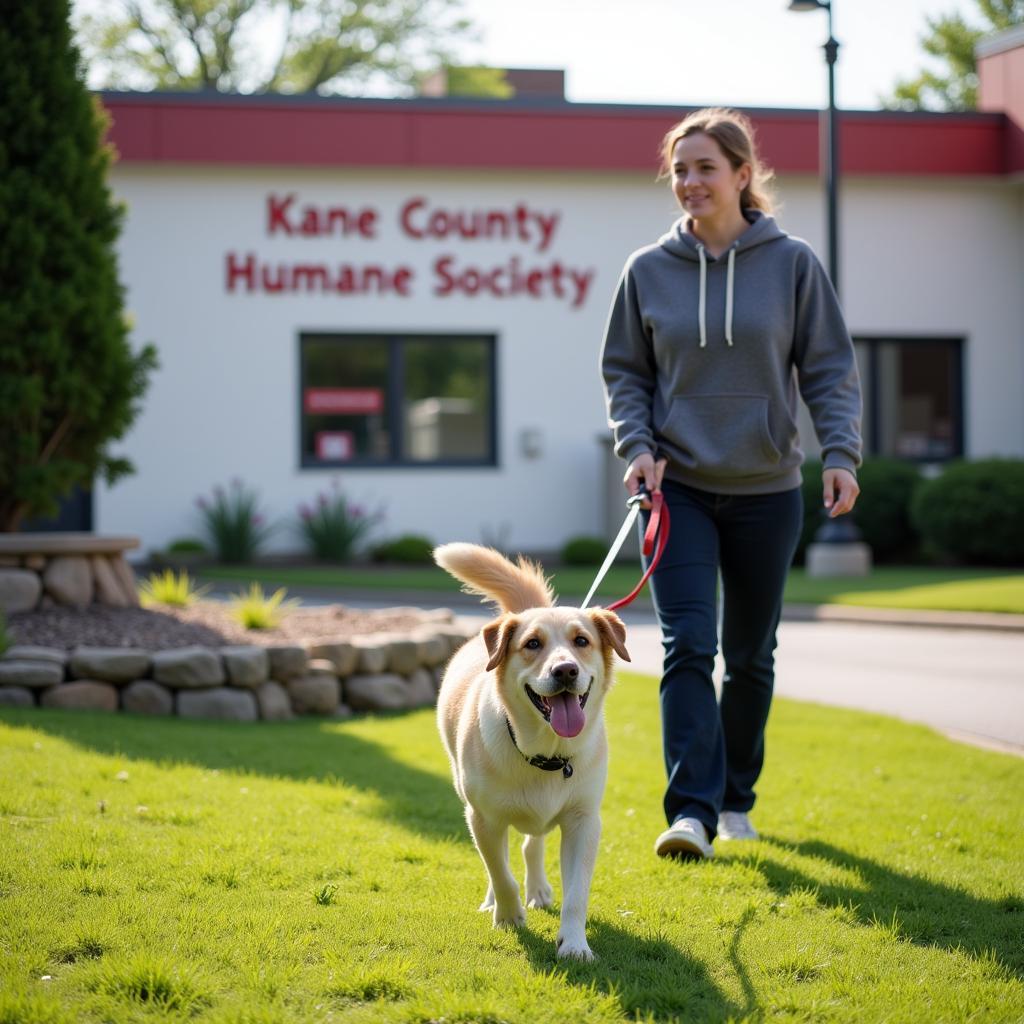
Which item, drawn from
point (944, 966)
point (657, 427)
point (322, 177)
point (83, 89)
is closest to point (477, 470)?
point (322, 177)

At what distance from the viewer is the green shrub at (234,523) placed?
18859mm

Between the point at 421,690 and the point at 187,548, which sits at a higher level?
the point at 187,548

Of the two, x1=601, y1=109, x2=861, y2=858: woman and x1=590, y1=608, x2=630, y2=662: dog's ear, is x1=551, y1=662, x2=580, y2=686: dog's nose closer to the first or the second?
x1=590, y1=608, x2=630, y2=662: dog's ear

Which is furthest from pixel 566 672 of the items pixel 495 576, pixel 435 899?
pixel 435 899

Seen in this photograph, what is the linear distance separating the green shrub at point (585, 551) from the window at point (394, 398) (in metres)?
2.01

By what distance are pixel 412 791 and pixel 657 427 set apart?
210 centimetres

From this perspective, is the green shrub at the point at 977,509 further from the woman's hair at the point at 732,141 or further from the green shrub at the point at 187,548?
the woman's hair at the point at 732,141

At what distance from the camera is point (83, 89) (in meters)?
9.85

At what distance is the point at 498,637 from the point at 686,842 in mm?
1269

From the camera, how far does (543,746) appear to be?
4023 mm

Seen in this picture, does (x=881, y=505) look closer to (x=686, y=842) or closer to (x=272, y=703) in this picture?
(x=272, y=703)

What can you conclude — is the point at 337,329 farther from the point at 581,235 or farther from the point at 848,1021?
the point at 848,1021

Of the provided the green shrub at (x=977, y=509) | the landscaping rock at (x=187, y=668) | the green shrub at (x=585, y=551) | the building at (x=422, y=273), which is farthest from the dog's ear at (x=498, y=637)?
the building at (x=422, y=273)

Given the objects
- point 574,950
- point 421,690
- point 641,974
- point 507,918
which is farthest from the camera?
point 421,690
